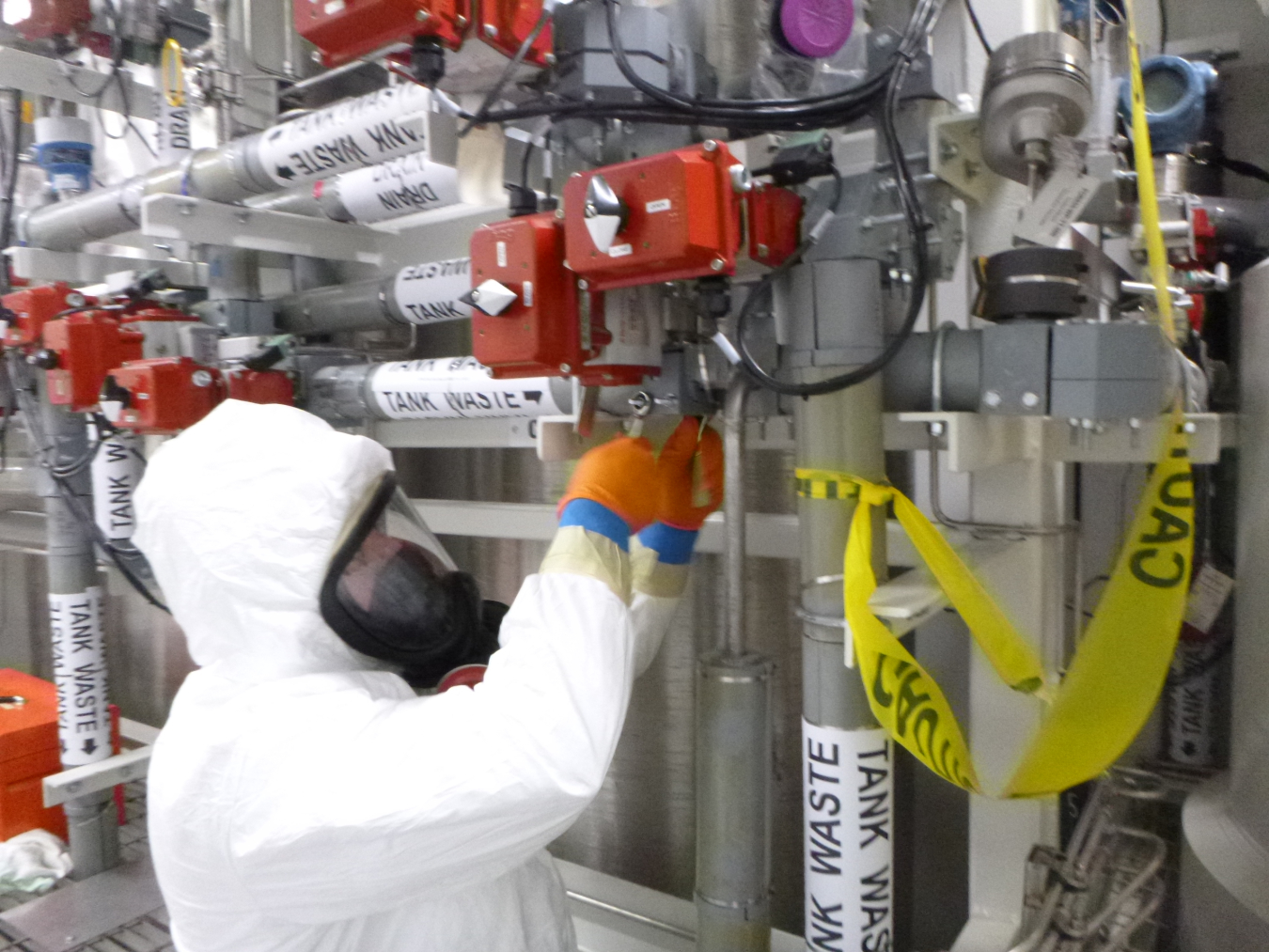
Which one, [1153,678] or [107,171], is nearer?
[1153,678]

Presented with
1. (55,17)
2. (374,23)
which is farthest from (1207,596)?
(55,17)

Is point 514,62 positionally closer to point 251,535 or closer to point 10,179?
point 251,535

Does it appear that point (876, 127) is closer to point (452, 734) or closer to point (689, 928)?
point (452, 734)

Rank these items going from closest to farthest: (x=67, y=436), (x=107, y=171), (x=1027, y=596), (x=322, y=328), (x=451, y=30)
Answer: (x=451, y=30), (x=1027, y=596), (x=322, y=328), (x=67, y=436), (x=107, y=171)

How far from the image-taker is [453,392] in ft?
4.95

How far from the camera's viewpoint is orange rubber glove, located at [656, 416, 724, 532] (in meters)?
1.10

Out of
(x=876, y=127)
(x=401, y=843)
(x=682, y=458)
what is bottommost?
(x=401, y=843)

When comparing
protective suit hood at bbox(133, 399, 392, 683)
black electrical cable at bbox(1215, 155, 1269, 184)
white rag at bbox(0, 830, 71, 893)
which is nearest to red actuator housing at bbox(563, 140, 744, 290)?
protective suit hood at bbox(133, 399, 392, 683)

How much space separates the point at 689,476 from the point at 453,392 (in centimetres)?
56

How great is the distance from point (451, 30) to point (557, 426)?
48cm

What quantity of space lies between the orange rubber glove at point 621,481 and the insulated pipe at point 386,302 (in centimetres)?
59

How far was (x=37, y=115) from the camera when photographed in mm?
2260

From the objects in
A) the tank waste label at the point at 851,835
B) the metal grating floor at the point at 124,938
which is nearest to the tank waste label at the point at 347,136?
the tank waste label at the point at 851,835

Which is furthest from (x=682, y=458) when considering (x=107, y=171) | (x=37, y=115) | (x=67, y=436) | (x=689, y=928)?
(x=107, y=171)
